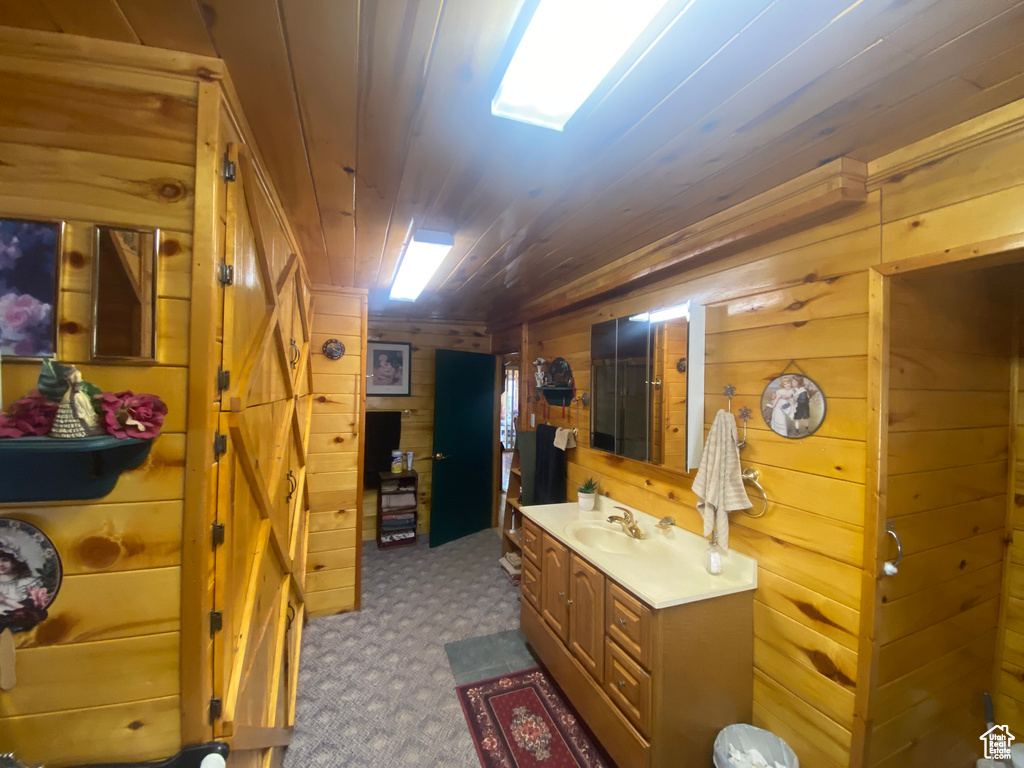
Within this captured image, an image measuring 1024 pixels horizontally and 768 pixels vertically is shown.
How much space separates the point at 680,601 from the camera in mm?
1438

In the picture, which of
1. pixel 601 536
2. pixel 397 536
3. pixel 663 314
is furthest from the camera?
pixel 397 536

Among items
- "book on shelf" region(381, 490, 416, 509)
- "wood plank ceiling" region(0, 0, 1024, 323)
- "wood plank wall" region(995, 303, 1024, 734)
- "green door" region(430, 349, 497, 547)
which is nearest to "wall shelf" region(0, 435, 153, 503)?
"wood plank ceiling" region(0, 0, 1024, 323)

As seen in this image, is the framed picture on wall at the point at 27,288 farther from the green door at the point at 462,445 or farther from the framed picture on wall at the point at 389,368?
the framed picture on wall at the point at 389,368

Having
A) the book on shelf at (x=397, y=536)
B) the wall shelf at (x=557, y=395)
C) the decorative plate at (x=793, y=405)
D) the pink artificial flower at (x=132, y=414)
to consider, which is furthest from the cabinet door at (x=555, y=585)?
the book on shelf at (x=397, y=536)

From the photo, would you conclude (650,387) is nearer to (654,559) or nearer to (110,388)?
(654,559)

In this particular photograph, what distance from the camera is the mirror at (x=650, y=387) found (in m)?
1.78

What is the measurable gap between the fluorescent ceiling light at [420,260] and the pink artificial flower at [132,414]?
1.30m

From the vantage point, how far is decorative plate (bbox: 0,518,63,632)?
755 millimetres

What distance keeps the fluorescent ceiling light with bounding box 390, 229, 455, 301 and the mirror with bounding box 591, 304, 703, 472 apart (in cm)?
110

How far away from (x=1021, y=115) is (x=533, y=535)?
241 centimetres

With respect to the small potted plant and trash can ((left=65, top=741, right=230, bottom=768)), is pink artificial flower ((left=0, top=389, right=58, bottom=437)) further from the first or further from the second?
the small potted plant

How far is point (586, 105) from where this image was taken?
39.0 inches

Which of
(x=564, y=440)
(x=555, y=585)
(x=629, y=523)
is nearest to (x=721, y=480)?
(x=629, y=523)

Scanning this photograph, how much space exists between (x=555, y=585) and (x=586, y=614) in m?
0.31
